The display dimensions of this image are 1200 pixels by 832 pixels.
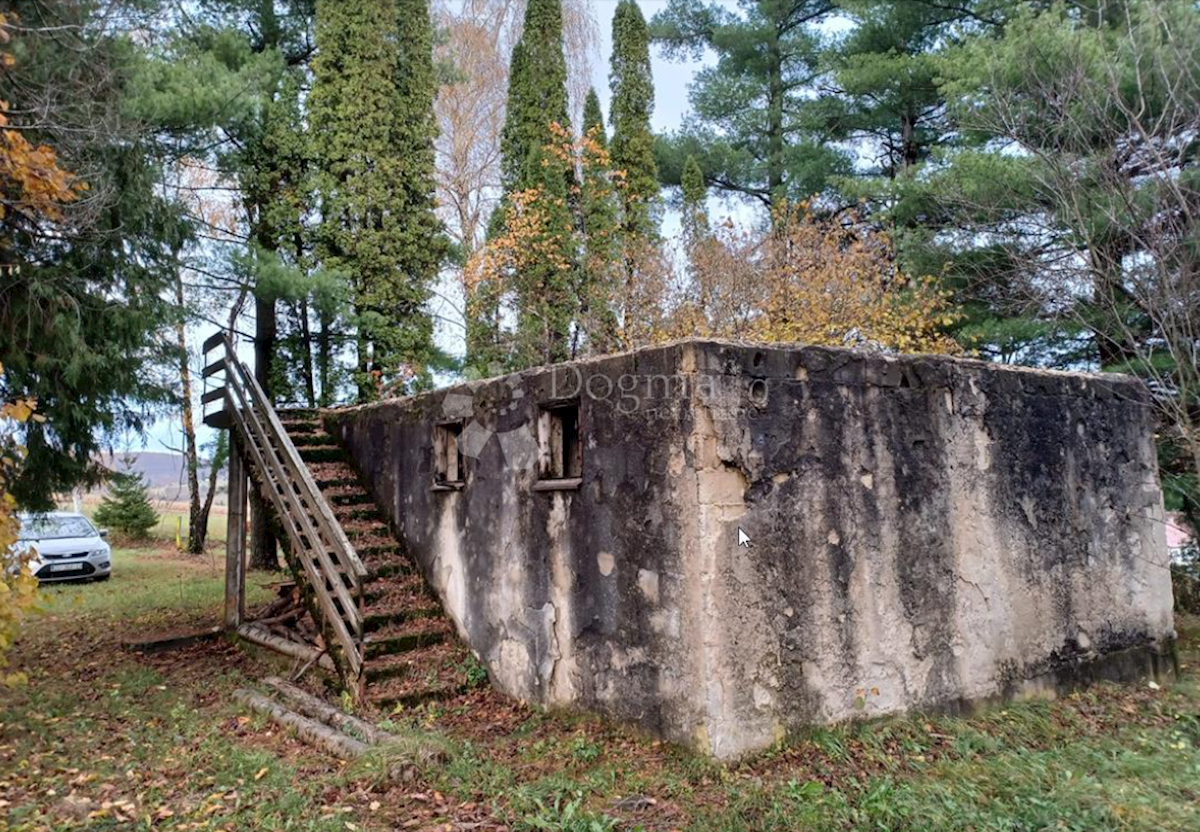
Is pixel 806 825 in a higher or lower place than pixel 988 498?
lower

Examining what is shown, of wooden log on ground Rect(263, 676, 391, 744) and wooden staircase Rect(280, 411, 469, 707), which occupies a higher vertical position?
wooden staircase Rect(280, 411, 469, 707)

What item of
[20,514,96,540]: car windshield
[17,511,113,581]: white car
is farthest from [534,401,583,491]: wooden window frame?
[20,514,96,540]: car windshield

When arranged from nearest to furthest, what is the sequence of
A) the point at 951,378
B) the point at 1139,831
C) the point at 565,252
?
1. the point at 1139,831
2. the point at 951,378
3. the point at 565,252

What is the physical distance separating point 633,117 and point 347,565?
42.9ft

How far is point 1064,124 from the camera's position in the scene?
805 cm

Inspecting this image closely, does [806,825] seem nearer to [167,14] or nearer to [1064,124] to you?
[1064,124]

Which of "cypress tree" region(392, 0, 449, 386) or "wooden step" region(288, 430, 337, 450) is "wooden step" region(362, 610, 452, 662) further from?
"cypress tree" region(392, 0, 449, 386)

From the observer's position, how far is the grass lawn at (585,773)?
4.30m

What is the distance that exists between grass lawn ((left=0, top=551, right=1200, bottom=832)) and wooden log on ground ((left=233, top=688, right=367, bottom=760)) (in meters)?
0.11

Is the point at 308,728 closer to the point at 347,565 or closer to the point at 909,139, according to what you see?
the point at 347,565

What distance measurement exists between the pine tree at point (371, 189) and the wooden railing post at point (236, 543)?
412 centimetres

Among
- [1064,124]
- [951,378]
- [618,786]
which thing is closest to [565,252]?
[1064,124]

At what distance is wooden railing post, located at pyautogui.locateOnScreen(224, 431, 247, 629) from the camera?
9047mm

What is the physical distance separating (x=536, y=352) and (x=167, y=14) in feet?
23.1
